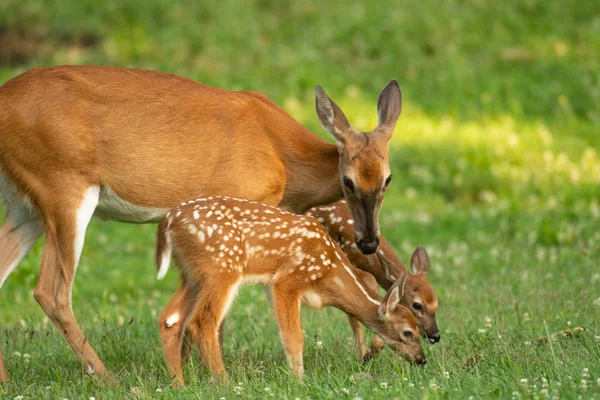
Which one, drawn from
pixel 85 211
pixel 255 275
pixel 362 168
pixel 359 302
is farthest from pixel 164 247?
pixel 362 168

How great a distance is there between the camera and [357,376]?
6012mm

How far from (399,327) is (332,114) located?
1.61 m

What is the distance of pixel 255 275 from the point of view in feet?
22.2

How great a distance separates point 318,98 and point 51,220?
1999 mm

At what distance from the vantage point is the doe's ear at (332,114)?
7.50 meters

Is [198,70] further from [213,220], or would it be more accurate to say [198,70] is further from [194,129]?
[213,220]

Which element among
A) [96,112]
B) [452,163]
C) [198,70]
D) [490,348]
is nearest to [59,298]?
[96,112]

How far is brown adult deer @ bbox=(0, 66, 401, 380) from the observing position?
718 centimetres

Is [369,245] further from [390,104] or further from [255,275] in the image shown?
[390,104]

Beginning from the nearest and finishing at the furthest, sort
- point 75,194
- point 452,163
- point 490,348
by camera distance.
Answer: point 490,348 < point 75,194 < point 452,163

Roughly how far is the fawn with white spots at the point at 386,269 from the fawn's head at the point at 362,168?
399 mm

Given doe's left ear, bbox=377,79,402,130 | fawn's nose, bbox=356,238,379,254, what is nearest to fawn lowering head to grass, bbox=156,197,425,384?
fawn's nose, bbox=356,238,379,254

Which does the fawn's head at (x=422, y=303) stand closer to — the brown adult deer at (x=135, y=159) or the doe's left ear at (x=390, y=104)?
the brown adult deer at (x=135, y=159)

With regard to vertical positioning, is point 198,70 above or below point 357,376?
below
